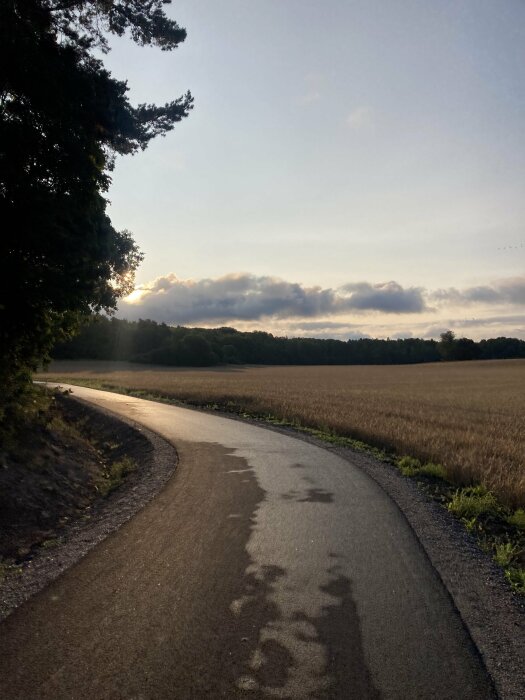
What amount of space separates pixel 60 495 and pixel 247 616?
223 inches

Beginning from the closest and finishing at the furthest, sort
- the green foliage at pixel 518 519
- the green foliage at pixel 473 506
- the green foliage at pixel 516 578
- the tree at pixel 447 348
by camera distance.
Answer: the green foliage at pixel 516 578 → the green foliage at pixel 518 519 → the green foliage at pixel 473 506 → the tree at pixel 447 348

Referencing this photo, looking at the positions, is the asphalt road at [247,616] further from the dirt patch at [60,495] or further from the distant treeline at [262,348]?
the distant treeline at [262,348]

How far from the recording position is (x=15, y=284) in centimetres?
973

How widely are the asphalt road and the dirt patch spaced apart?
16.6 inches

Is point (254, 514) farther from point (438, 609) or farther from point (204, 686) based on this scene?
point (204, 686)

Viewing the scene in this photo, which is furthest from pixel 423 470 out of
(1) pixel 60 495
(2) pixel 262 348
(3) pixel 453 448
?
(2) pixel 262 348

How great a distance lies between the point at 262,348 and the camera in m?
125

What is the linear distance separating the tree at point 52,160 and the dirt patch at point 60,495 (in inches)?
58.9

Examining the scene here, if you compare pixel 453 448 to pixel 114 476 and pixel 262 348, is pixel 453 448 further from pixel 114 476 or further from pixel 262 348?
pixel 262 348

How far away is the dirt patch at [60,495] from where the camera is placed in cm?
616

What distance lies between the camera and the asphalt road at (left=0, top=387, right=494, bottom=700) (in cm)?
377

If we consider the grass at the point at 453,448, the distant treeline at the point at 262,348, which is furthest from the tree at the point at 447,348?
the grass at the point at 453,448

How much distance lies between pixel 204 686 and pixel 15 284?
26.7 feet

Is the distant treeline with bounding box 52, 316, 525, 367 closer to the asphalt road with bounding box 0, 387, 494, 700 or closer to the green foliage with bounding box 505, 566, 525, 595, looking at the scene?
the asphalt road with bounding box 0, 387, 494, 700
